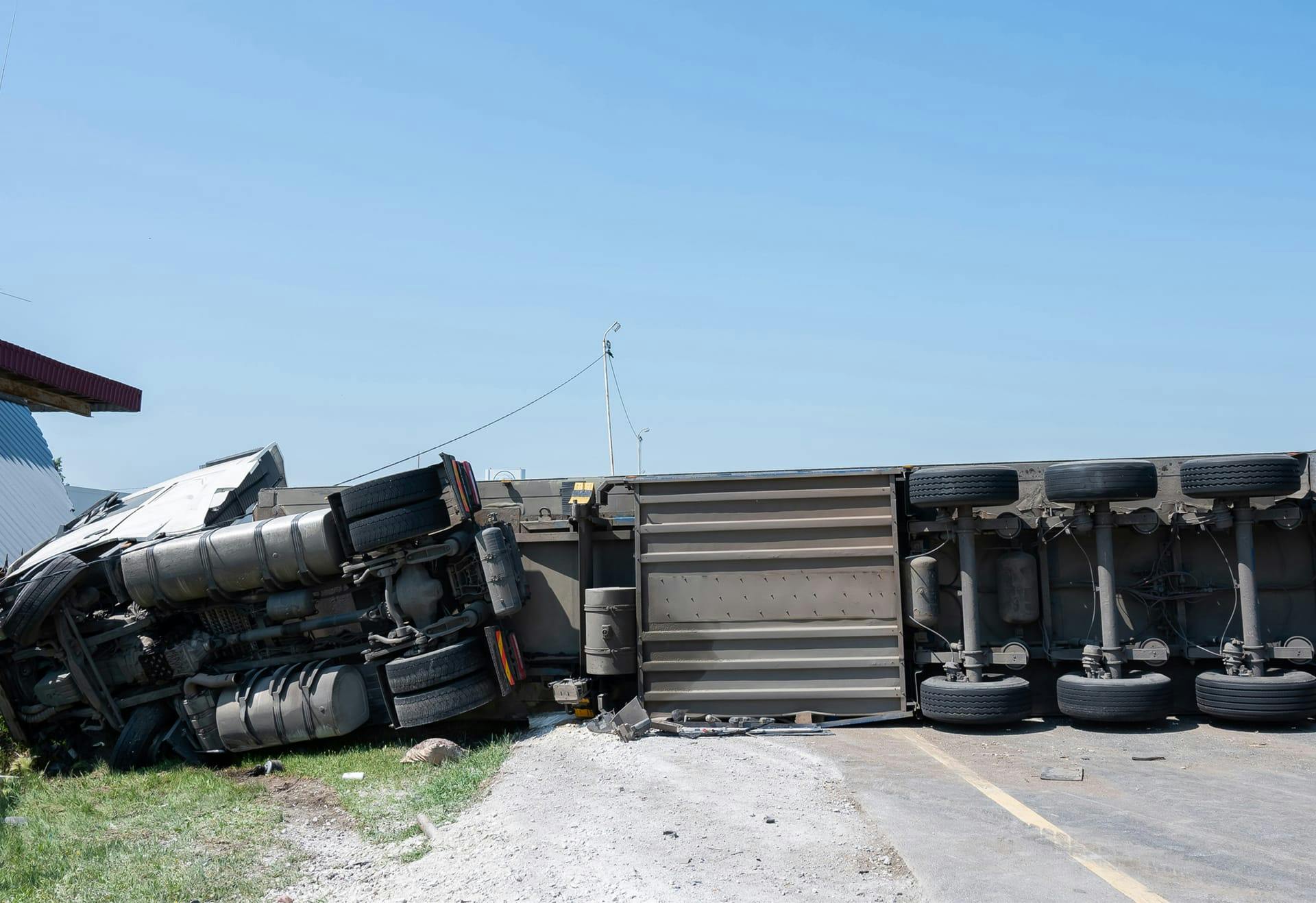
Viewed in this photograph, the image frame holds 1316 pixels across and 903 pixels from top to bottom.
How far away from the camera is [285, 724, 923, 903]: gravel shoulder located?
5270 mm

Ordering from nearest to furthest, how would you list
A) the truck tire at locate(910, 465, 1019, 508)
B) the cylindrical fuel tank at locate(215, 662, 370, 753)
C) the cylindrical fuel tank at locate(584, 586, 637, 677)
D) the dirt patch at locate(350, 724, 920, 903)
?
the dirt patch at locate(350, 724, 920, 903) < the truck tire at locate(910, 465, 1019, 508) < the cylindrical fuel tank at locate(215, 662, 370, 753) < the cylindrical fuel tank at locate(584, 586, 637, 677)

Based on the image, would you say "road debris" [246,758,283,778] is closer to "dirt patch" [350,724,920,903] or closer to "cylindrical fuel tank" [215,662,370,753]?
"cylindrical fuel tank" [215,662,370,753]

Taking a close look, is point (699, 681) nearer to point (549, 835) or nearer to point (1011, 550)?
point (1011, 550)

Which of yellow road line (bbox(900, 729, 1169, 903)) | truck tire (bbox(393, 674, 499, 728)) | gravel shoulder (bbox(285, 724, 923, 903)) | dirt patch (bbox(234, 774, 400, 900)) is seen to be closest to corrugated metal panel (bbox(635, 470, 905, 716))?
yellow road line (bbox(900, 729, 1169, 903))

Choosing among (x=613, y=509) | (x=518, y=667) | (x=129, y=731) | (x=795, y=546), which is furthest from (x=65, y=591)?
(x=795, y=546)

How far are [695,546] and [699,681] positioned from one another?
4.40 ft

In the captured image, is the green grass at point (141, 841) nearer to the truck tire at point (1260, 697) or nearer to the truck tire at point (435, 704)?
the truck tire at point (435, 704)

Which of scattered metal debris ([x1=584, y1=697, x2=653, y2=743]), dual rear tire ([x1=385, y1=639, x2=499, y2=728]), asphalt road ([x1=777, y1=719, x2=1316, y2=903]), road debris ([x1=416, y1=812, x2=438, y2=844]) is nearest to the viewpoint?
asphalt road ([x1=777, y1=719, x2=1316, y2=903])

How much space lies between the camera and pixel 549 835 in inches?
249

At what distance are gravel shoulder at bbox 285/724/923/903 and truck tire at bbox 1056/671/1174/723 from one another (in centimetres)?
271

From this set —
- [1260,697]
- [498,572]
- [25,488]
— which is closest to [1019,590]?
[1260,697]

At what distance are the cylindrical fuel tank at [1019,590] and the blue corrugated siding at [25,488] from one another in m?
19.9

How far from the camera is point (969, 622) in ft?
32.3

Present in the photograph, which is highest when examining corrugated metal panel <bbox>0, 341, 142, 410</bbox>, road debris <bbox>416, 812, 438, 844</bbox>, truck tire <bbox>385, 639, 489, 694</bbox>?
corrugated metal panel <bbox>0, 341, 142, 410</bbox>
